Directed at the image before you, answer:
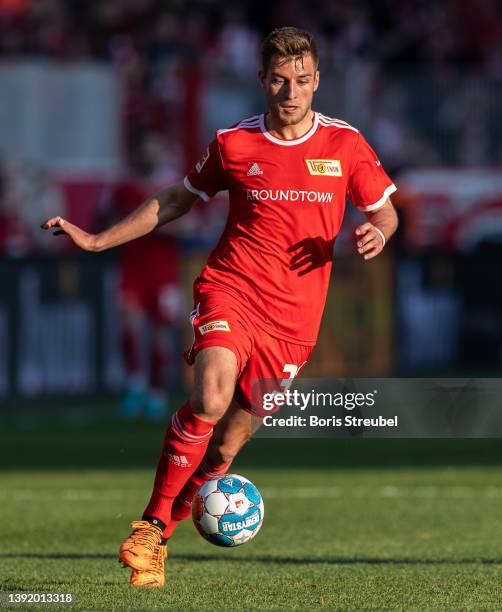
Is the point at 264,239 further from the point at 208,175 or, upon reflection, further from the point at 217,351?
the point at 217,351

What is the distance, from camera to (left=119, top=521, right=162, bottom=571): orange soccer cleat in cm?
611

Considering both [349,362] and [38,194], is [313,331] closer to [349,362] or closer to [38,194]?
[349,362]

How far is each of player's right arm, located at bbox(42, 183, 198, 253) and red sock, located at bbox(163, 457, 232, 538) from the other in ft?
3.50

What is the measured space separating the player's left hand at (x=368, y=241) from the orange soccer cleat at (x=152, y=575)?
151 centimetres

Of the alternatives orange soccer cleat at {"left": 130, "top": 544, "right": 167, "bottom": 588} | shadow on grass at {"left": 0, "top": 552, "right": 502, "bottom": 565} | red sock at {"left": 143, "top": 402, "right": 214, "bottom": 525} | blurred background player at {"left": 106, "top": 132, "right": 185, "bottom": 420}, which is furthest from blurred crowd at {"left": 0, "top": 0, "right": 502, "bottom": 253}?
orange soccer cleat at {"left": 130, "top": 544, "right": 167, "bottom": 588}

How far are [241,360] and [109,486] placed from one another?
454cm

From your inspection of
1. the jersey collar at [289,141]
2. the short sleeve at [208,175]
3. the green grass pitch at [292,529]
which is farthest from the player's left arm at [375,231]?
the green grass pitch at [292,529]

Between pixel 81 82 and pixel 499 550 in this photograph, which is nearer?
pixel 499 550

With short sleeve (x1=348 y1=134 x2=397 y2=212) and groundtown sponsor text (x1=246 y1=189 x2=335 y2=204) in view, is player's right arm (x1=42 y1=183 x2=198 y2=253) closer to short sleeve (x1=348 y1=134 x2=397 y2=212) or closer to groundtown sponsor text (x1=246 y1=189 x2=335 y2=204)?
groundtown sponsor text (x1=246 y1=189 x2=335 y2=204)

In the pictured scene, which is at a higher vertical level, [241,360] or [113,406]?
[241,360]

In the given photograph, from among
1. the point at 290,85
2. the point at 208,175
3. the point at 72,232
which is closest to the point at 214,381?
the point at 72,232

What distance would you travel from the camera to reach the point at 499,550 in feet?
24.4

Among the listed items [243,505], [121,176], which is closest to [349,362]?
[121,176]

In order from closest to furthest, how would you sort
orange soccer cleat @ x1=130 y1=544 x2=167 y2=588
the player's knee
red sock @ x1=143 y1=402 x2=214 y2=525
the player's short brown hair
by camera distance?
orange soccer cleat @ x1=130 y1=544 x2=167 y2=588 < red sock @ x1=143 y1=402 x2=214 y2=525 < the player's short brown hair < the player's knee
